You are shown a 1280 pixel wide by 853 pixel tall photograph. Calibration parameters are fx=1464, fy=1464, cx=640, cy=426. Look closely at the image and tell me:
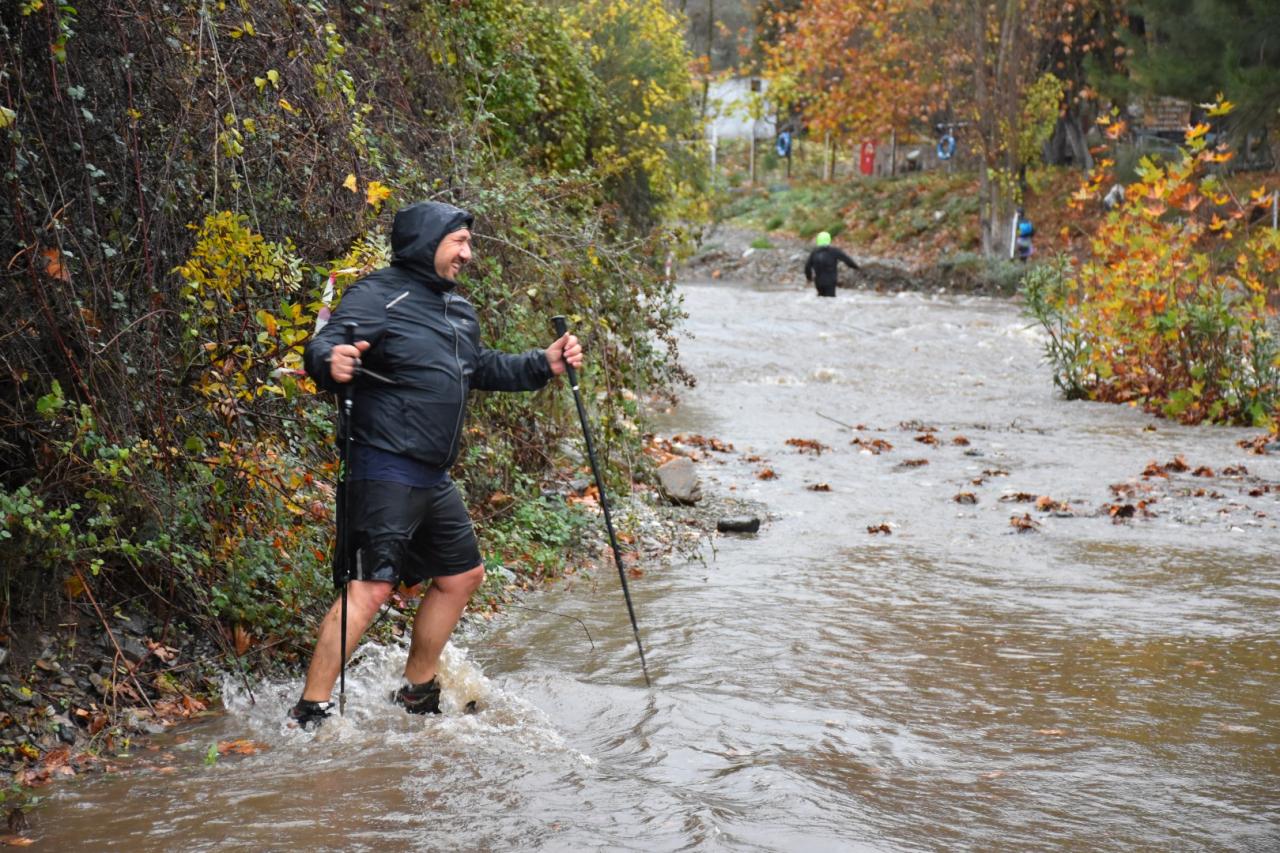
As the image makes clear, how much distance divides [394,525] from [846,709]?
7.00 ft

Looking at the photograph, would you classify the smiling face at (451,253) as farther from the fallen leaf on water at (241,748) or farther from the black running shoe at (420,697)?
the fallen leaf on water at (241,748)

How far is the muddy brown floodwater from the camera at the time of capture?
479 cm

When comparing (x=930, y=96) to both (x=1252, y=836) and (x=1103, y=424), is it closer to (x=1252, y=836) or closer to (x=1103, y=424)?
(x=1103, y=424)

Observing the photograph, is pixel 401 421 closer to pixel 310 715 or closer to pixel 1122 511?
pixel 310 715

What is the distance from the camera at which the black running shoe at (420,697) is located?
589 cm

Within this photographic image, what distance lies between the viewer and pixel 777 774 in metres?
5.34

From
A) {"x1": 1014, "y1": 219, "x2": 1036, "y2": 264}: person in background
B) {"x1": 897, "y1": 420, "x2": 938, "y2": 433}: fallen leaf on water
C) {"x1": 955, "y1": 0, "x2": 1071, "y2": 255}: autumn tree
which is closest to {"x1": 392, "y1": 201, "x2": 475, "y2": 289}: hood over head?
{"x1": 897, "y1": 420, "x2": 938, "y2": 433}: fallen leaf on water

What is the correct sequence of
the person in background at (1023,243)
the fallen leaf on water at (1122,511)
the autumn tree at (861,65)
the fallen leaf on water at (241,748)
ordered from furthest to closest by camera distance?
the autumn tree at (861,65)
the person in background at (1023,243)
the fallen leaf on water at (1122,511)
the fallen leaf on water at (241,748)

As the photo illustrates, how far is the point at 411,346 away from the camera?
5.50 meters

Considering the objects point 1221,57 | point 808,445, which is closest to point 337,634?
point 808,445

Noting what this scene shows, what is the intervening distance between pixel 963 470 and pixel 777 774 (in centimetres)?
828

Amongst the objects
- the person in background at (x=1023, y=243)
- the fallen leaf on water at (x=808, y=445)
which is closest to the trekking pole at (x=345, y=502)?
the fallen leaf on water at (x=808, y=445)

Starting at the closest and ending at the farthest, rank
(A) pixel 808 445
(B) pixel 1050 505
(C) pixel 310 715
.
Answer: (C) pixel 310 715, (B) pixel 1050 505, (A) pixel 808 445

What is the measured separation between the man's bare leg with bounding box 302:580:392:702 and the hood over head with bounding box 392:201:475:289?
1.20 m
